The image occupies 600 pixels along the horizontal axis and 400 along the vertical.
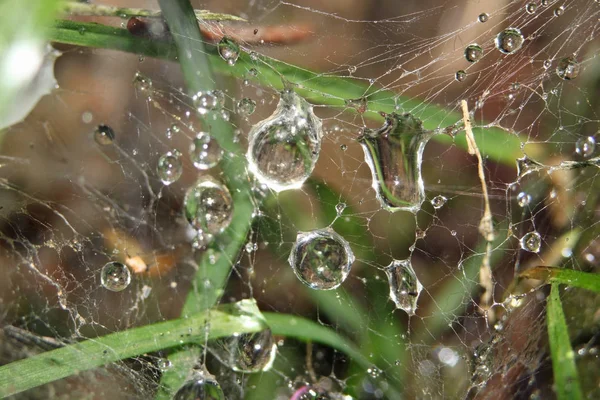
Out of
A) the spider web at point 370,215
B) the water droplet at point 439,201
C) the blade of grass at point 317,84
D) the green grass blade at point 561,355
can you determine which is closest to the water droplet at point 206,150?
the spider web at point 370,215

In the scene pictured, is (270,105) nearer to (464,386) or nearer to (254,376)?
(254,376)

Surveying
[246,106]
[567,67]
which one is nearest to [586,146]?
[567,67]

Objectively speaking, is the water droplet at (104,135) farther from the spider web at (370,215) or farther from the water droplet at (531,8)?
the water droplet at (531,8)

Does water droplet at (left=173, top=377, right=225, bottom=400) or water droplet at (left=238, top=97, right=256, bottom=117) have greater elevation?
water droplet at (left=238, top=97, right=256, bottom=117)

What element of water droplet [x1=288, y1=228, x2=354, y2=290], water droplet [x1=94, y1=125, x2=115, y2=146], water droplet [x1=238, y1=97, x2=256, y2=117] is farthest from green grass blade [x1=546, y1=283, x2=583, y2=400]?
water droplet [x1=94, y1=125, x2=115, y2=146]

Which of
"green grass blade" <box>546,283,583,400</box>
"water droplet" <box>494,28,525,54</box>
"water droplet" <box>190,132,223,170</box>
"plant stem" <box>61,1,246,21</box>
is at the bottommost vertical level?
"green grass blade" <box>546,283,583,400</box>

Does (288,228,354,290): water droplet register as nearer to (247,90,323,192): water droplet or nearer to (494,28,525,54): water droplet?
(247,90,323,192): water droplet

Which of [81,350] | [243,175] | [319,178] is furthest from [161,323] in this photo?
[319,178]

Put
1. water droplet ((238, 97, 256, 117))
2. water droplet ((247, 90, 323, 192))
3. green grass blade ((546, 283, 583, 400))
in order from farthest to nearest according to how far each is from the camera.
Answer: water droplet ((238, 97, 256, 117)), water droplet ((247, 90, 323, 192)), green grass blade ((546, 283, 583, 400))
